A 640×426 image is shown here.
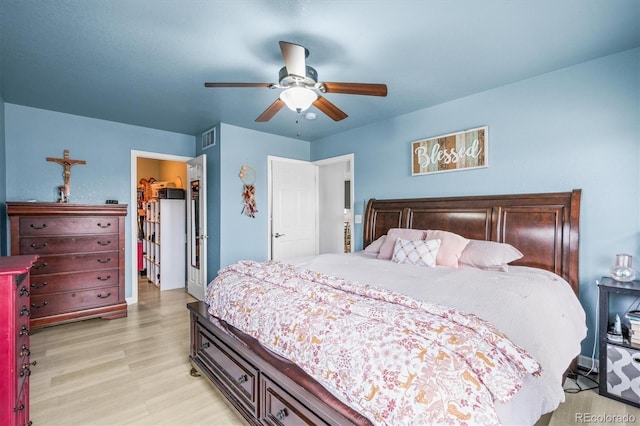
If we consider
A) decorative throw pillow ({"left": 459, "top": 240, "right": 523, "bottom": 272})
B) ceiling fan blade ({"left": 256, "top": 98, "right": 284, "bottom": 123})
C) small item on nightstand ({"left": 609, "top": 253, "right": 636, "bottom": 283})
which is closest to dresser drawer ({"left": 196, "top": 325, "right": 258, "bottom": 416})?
ceiling fan blade ({"left": 256, "top": 98, "right": 284, "bottom": 123})

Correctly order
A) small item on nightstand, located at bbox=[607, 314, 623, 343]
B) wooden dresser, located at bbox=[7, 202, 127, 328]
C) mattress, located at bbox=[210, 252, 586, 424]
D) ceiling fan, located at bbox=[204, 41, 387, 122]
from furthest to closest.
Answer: wooden dresser, located at bbox=[7, 202, 127, 328]
small item on nightstand, located at bbox=[607, 314, 623, 343]
ceiling fan, located at bbox=[204, 41, 387, 122]
mattress, located at bbox=[210, 252, 586, 424]

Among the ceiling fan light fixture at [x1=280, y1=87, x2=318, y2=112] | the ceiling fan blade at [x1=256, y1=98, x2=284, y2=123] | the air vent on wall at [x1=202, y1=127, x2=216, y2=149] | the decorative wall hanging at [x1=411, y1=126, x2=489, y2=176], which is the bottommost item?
the decorative wall hanging at [x1=411, y1=126, x2=489, y2=176]

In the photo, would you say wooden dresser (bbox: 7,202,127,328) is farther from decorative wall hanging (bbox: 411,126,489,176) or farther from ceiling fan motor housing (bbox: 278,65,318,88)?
decorative wall hanging (bbox: 411,126,489,176)

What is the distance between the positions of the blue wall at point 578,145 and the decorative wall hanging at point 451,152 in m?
0.07

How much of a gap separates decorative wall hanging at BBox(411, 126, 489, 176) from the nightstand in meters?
1.48

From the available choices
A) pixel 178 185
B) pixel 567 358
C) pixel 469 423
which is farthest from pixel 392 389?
pixel 178 185

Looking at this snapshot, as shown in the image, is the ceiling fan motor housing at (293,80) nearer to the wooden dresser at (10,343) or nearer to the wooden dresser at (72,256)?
the wooden dresser at (10,343)

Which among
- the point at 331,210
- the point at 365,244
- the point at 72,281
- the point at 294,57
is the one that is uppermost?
the point at 294,57

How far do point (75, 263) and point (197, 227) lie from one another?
1.69m

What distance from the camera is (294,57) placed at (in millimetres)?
1928

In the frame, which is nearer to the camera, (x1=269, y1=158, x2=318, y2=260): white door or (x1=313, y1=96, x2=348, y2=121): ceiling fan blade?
(x1=313, y1=96, x2=348, y2=121): ceiling fan blade

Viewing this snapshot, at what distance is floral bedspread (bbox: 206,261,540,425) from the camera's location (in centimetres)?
102

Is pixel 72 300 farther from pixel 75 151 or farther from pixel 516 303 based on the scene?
pixel 516 303

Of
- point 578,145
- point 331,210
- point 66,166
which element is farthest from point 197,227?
point 578,145
